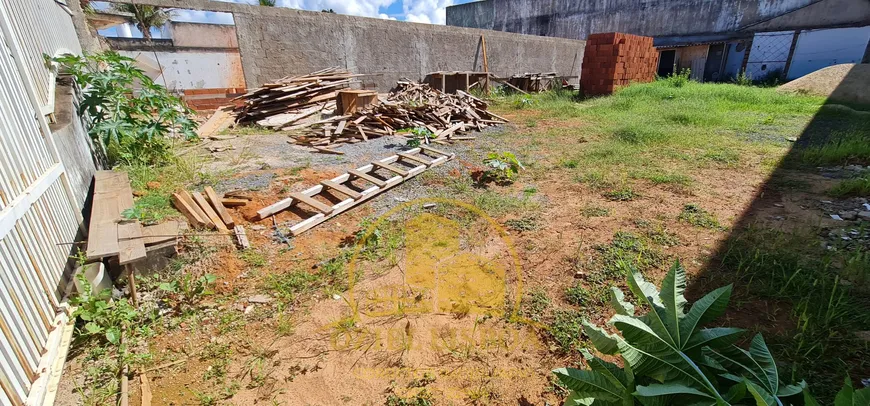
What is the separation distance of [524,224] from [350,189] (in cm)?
220

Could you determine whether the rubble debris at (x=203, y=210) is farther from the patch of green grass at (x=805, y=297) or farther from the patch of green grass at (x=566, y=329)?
the patch of green grass at (x=805, y=297)

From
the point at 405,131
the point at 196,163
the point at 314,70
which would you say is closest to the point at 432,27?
the point at 314,70

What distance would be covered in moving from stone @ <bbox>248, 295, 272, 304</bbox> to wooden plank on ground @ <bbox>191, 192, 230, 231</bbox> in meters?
1.06

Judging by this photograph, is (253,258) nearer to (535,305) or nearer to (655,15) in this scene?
(535,305)

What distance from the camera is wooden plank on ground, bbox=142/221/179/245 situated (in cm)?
285

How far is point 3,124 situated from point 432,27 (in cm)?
1146

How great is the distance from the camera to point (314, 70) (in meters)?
9.51

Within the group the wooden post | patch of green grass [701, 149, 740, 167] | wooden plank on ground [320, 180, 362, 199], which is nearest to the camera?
wooden plank on ground [320, 180, 362, 199]

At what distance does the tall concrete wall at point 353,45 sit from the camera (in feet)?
Answer: 27.4

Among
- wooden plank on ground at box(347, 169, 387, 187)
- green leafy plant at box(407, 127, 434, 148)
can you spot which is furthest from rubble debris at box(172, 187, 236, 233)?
green leafy plant at box(407, 127, 434, 148)

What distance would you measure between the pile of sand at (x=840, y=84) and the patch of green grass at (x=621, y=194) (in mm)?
11877

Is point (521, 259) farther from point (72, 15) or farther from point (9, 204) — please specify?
point (72, 15)

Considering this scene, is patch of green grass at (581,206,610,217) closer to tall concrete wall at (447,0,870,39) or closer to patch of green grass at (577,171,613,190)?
patch of green grass at (577,171,613,190)

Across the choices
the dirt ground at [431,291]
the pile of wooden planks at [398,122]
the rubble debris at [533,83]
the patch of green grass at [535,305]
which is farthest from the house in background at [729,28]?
the patch of green grass at [535,305]
